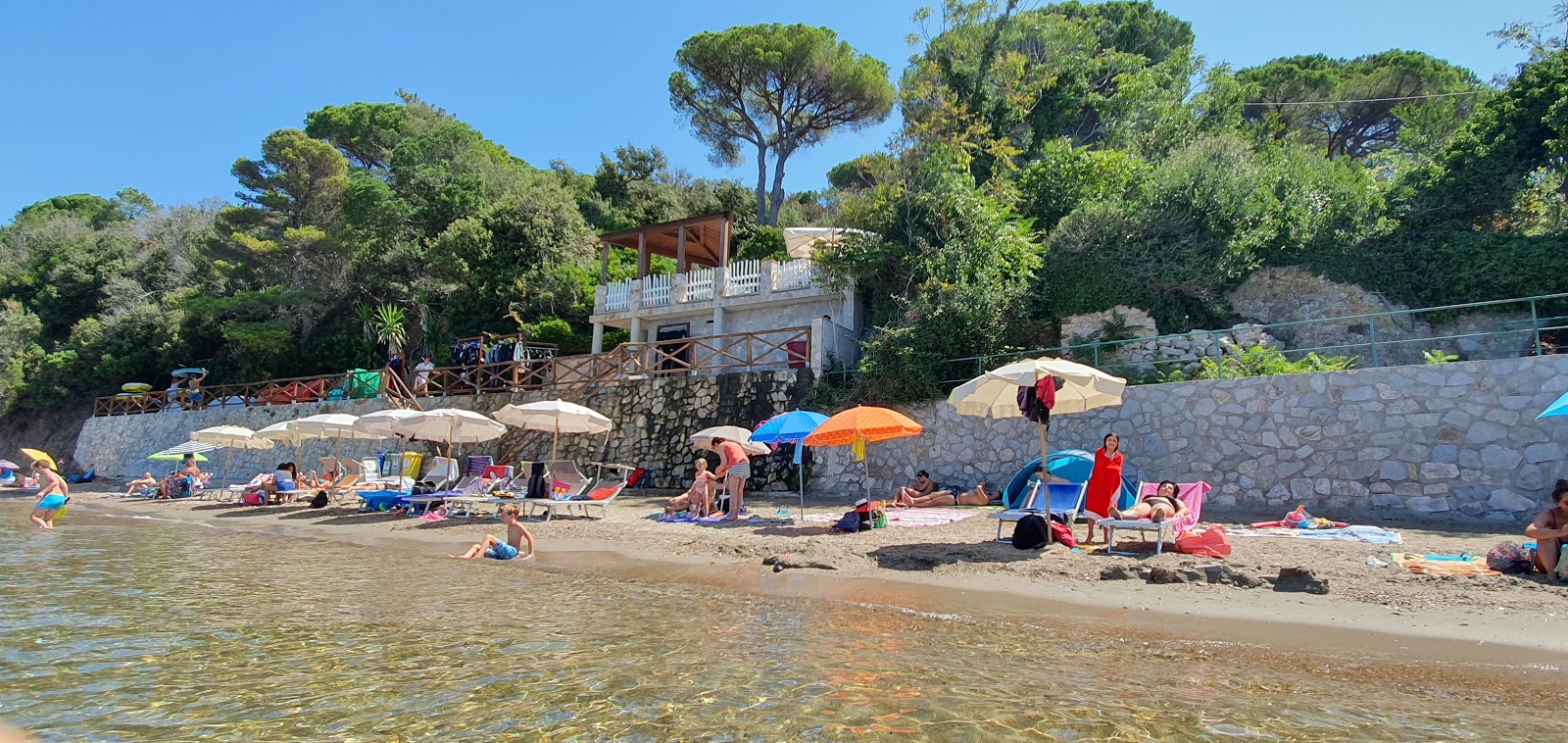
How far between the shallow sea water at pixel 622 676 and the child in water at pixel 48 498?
7.28 m

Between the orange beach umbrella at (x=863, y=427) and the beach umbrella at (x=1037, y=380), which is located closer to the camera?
the beach umbrella at (x=1037, y=380)

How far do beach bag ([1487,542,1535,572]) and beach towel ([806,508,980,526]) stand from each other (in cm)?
527

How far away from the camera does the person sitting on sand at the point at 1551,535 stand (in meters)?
6.11

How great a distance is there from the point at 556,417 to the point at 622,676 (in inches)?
364

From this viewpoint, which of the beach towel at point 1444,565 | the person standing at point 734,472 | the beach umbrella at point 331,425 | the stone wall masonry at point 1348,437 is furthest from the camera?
the beach umbrella at point 331,425

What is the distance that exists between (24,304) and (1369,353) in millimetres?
52830

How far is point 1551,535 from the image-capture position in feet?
20.1

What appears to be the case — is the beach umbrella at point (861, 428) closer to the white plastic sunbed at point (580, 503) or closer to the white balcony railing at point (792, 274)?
the white plastic sunbed at point (580, 503)

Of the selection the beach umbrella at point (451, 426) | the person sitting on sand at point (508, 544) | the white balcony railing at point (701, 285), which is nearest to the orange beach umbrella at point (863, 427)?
the person sitting on sand at point (508, 544)

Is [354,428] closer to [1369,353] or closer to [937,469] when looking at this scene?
[937,469]

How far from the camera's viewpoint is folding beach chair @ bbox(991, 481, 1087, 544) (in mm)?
8281

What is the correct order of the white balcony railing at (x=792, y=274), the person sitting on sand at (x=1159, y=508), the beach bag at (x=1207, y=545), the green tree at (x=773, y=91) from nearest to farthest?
1. the beach bag at (x=1207, y=545)
2. the person sitting on sand at (x=1159, y=508)
3. the white balcony railing at (x=792, y=274)
4. the green tree at (x=773, y=91)

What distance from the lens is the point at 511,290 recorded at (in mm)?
26062

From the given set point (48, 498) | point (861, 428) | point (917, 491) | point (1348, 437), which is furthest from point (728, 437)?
point (48, 498)
